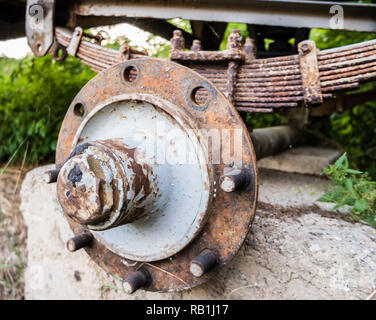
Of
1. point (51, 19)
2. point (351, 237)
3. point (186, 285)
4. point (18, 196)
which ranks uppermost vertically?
point (51, 19)

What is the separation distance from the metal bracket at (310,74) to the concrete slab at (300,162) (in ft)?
3.78

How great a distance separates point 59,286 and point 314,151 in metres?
2.13

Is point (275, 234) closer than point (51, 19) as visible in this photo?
Yes

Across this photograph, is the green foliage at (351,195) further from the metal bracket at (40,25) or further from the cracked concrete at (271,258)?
the metal bracket at (40,25)

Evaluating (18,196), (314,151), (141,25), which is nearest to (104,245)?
(18,196)

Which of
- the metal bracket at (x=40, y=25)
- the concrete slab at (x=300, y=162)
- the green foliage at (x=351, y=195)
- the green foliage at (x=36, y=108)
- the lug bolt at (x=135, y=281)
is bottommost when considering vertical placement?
the lug bolt at (x=135, y=281)

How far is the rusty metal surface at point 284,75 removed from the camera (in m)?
1.15

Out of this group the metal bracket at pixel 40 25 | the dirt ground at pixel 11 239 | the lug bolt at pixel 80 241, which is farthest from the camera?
the dirt ground at pixel 11 239

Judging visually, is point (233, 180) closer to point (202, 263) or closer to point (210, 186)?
point (210, 186)

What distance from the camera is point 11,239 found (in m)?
2.14

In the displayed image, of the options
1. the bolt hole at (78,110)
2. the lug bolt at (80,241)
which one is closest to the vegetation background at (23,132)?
the bolt hole at (78,110)

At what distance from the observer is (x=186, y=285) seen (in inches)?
41.1
